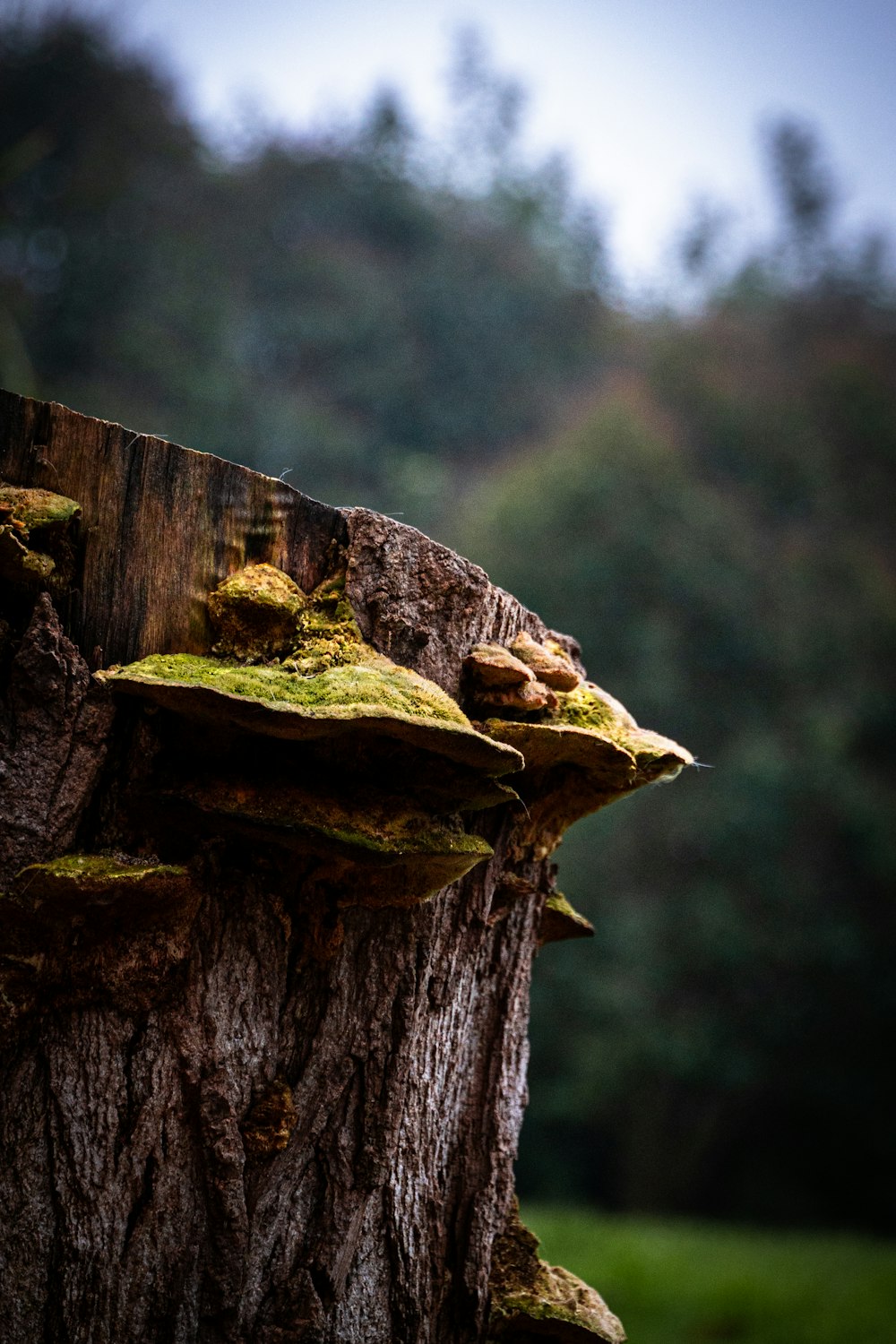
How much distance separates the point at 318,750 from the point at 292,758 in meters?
0.03

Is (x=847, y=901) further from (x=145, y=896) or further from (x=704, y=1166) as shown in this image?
(x=145, y=896)

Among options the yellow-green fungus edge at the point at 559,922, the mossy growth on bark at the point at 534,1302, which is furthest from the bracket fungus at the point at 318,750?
the mossy growth on bark at the point at 534,1302

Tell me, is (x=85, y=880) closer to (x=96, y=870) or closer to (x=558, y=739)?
(x=96, y=870)

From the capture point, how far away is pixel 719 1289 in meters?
4.45

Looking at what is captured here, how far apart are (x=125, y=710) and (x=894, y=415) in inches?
424

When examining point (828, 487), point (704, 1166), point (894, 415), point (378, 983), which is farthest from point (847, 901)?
point (378, 983)

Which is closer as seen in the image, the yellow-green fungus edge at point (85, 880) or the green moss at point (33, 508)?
the yellow-green fungus edge at point (85, 880)

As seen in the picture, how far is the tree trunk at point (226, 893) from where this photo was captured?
39.8 inches

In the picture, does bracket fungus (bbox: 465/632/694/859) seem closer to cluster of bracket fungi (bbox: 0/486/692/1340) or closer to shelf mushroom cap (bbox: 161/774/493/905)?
cluster of bracket fungi (bbox: 0/486/692/1340)

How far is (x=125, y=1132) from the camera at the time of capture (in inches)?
41.0

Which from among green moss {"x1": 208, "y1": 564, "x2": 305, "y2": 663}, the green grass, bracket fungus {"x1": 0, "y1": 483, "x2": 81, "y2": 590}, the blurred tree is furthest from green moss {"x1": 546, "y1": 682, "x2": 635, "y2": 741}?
the blurred tree

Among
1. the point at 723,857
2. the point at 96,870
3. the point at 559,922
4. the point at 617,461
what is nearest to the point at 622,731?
the point at 559,922

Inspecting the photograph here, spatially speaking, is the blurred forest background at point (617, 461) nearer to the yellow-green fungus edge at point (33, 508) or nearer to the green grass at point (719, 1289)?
the green grass at point (719, 1289)

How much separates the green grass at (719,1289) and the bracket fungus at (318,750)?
11.7 feet
